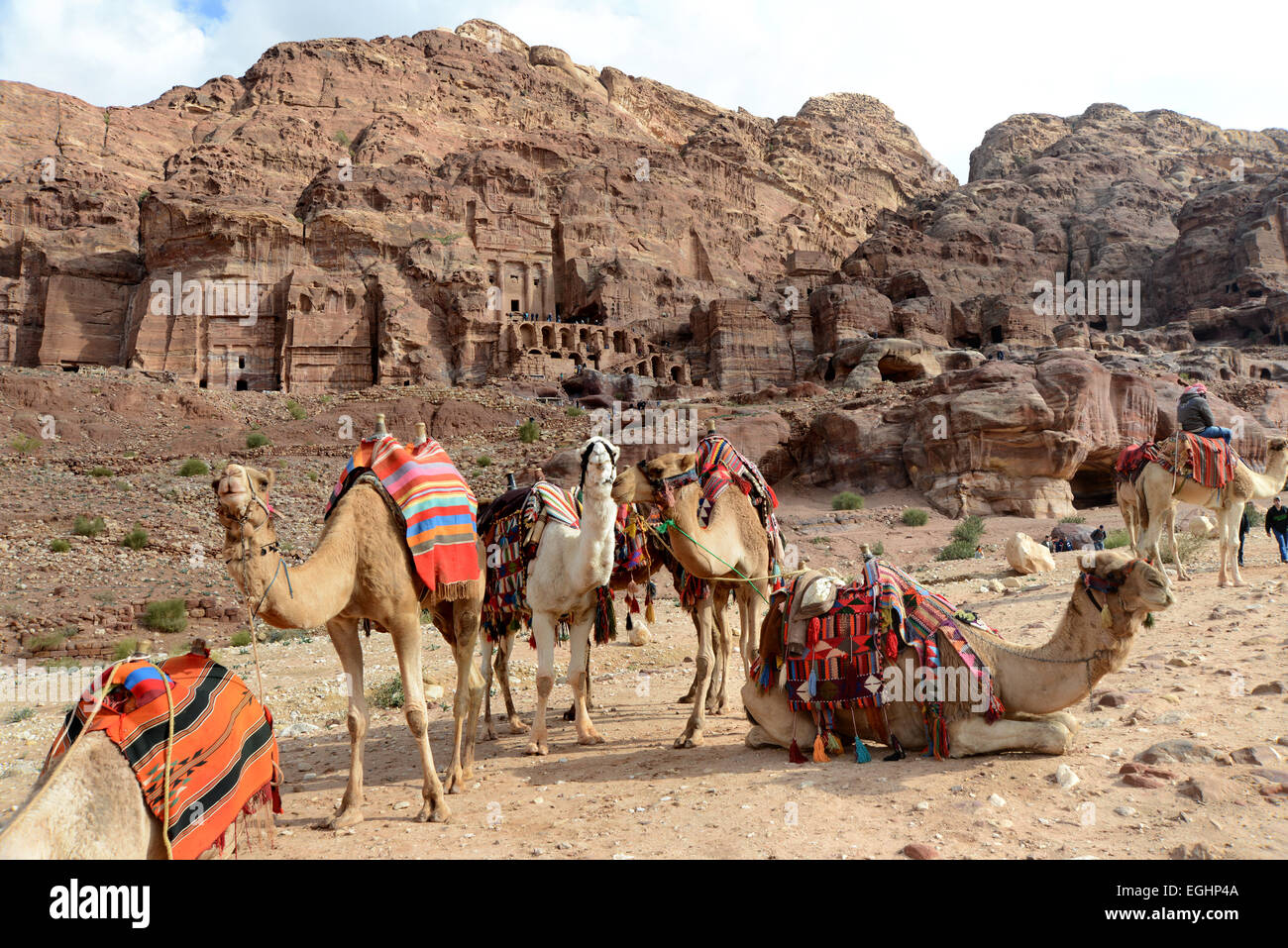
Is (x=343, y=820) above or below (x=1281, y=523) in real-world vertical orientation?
below

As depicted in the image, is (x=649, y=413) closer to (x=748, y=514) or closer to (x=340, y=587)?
(x=748, y=514)

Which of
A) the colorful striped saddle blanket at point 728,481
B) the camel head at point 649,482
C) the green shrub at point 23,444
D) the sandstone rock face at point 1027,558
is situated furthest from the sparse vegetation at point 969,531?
A: the green shrub at point 23,444

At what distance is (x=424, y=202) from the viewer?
5938 cm

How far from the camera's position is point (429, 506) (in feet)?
15.9

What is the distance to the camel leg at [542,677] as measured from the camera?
19.7 feet

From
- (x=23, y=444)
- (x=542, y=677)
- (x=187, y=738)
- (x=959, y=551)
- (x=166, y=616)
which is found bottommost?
(x=166, y=616)

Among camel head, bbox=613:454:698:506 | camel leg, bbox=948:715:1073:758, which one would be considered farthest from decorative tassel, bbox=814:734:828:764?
camel head, bbox=613:454:698:506

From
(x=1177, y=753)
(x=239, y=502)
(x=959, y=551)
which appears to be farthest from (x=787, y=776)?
(x=959, y=551)

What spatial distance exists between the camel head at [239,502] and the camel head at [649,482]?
2.50 m

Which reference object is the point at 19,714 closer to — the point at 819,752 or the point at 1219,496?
the point at 819,752

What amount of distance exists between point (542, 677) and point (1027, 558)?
11923mm

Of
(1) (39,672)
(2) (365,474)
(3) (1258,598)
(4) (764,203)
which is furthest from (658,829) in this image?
(4) (764,203)

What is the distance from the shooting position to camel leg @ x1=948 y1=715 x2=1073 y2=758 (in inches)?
168

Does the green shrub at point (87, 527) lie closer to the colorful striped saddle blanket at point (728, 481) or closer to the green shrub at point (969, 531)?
Answer: the colorful striped saddle blanket at point (728, 481)
